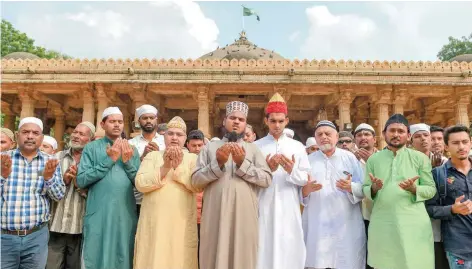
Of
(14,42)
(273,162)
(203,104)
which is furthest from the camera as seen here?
(14,42)

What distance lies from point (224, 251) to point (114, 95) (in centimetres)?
1001

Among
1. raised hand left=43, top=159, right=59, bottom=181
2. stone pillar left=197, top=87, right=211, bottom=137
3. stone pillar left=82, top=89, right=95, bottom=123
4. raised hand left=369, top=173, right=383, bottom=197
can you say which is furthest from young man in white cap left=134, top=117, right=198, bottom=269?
stone pillar left=82, top=89, right=95, bottom=123

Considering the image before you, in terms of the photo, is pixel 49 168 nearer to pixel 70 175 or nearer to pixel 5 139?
pixel 70 175

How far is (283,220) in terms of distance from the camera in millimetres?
3098

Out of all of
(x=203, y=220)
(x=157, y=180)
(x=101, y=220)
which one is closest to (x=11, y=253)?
(x=101, y=220)

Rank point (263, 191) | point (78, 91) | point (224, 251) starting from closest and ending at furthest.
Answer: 1. point (224, 251)
2. point (263, 191)
3. point (78, 91)

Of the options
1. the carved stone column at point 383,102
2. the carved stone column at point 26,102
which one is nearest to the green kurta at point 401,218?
the carved stone column at point 383,102

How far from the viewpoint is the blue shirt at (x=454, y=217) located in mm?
2826

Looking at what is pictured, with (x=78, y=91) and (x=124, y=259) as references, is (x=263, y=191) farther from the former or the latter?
(x=78, y=91)

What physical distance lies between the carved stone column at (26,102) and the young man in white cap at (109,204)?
1008 cm

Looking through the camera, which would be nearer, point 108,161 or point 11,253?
point 11,253

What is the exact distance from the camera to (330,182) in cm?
332

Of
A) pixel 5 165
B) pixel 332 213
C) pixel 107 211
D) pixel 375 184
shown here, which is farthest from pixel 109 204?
pixel 375 184

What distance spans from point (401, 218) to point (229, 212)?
1.37 m
